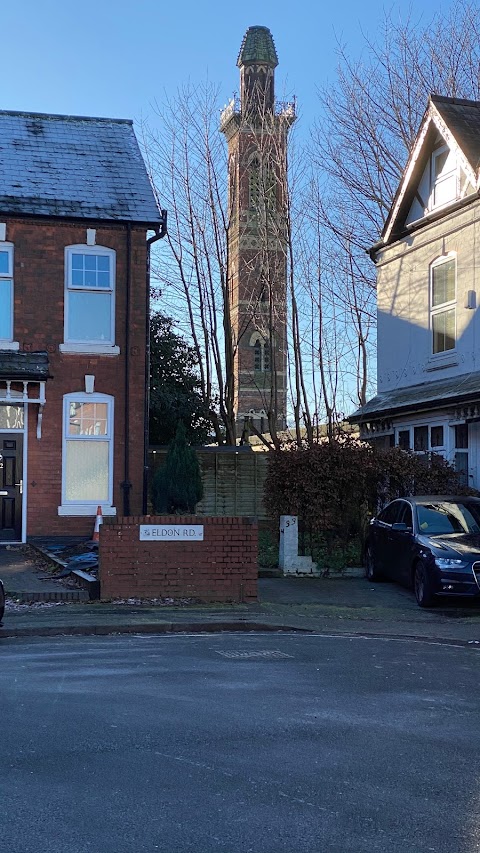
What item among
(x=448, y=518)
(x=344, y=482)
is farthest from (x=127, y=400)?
(x=448, y=518)

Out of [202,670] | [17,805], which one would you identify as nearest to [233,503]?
[202,670]

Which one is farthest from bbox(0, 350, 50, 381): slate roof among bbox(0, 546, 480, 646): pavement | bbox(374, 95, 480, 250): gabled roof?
bbox(374, 95, 480, 250): gabled roof

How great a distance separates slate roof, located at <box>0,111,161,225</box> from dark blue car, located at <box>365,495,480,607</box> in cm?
909

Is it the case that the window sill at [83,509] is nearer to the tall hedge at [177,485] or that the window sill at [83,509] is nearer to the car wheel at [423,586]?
the tall hedge at [177,485]

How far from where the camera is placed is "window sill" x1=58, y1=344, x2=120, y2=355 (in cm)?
2198

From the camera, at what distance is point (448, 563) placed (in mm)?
14977

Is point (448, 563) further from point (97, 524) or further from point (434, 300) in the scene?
point (97, 524)

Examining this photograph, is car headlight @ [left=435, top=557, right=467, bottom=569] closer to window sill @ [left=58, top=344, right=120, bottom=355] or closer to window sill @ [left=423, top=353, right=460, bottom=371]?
window sill @ [left=423, top=353, right=460, bottom=371]

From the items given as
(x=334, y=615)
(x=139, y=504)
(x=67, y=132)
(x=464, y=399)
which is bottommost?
(x=334, y=615)

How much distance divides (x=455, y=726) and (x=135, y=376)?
1583 cm

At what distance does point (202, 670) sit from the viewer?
9.54 metres

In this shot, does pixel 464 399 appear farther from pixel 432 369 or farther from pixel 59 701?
pixel 59 701

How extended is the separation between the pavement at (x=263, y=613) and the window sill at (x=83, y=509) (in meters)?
4.20

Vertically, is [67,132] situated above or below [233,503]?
above
